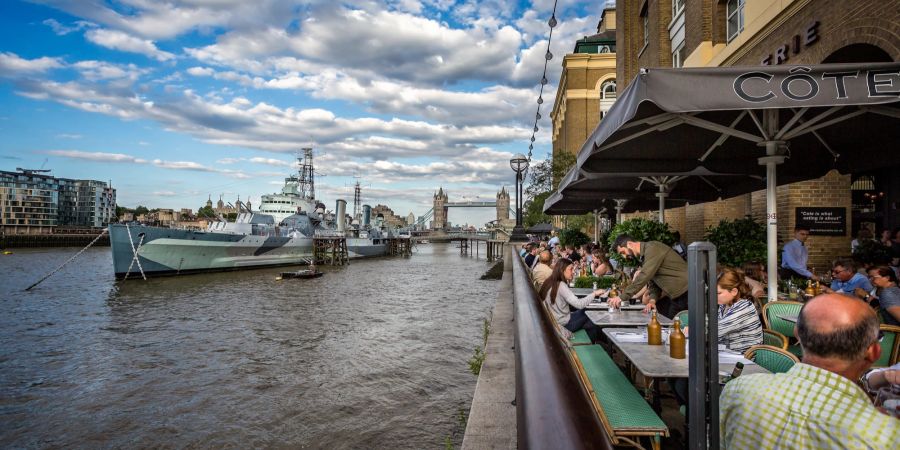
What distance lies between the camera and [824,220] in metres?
9.12

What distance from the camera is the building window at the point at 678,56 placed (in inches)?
603

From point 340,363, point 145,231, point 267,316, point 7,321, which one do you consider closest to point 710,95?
point 340,363

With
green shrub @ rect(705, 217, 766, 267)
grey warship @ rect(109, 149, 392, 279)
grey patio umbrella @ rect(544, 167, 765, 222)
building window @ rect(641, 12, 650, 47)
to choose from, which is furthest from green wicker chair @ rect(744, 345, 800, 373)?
grey warship @ rect(109, 149, 392, 279)

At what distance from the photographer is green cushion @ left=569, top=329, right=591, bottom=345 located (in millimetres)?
5063

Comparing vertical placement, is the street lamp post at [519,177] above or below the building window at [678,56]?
below

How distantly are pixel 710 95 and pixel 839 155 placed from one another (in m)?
4.01

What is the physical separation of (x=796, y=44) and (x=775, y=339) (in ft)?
24.0

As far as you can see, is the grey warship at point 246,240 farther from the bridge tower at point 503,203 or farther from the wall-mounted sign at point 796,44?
the bridge tower at point 503,203

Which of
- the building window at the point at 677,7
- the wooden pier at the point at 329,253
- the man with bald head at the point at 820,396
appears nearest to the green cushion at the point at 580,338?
the man with bald head at the point at 820,396

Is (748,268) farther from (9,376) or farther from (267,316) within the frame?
(267,316)

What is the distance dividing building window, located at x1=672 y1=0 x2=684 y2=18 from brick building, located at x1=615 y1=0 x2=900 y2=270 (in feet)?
0.20

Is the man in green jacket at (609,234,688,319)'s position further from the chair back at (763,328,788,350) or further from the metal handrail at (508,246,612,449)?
the metal handrail at (508,246,612,449)

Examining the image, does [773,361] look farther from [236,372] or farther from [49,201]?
[49,201]

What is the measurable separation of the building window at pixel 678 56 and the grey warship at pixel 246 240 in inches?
1210
